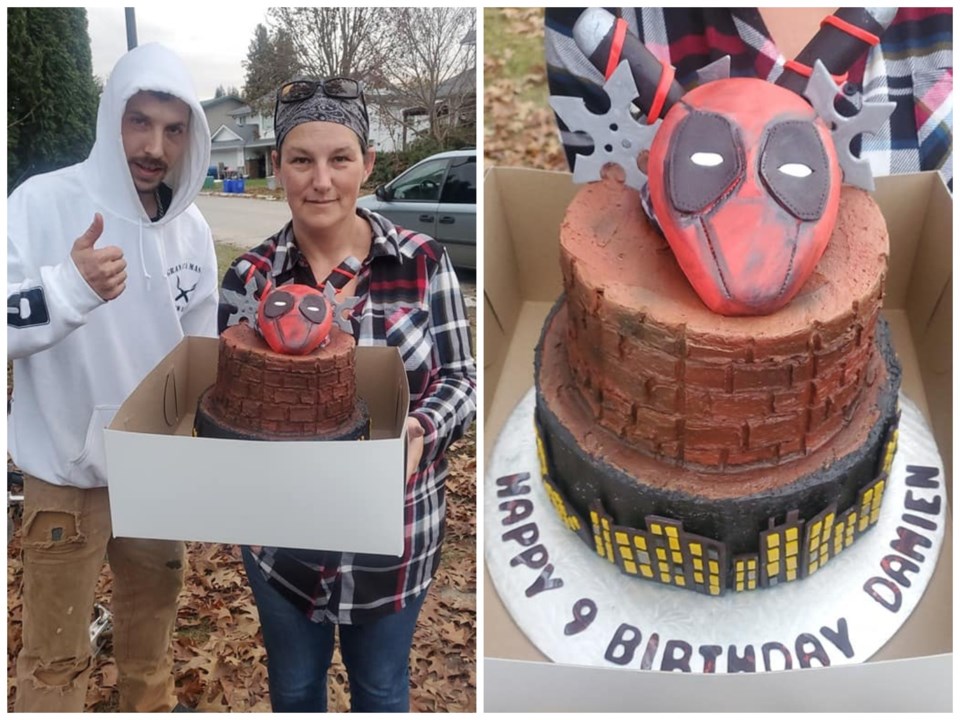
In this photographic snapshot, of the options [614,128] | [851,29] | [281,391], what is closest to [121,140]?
[281,391]

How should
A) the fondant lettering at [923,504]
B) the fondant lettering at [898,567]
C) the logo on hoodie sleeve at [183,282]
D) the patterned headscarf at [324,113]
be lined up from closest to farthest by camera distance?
the patterned headscarf at [324,113] < the logo on hoodie sleeve at [183,282] < the fondant lettering at [898,567] < the fondant lettering at [923,504]

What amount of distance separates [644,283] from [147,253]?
887 millimetres

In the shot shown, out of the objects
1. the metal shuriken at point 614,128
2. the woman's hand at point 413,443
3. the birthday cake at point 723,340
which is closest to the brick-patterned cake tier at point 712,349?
the birthday cake at point 723,340

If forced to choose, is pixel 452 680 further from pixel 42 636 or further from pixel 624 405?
pixel 42 636

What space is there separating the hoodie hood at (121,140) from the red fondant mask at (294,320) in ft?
0.98

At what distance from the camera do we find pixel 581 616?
5.30 ft

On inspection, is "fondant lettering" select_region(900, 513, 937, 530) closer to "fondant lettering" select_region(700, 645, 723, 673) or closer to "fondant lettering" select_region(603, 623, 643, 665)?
"fondant lettering" select_region(700, 645, 723, 673)

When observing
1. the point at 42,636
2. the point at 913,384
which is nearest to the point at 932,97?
the point at 913,384

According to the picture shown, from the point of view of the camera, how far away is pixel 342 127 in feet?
4.21

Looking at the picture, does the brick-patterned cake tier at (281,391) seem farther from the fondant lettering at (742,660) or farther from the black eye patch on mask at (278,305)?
the fondant lettering at (742,660)

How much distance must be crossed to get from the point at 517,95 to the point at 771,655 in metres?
1.47

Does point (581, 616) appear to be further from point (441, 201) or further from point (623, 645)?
point (441, 201)

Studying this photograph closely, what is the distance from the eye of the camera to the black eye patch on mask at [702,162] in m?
1.24

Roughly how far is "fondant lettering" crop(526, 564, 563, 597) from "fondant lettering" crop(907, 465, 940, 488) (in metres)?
0.85
